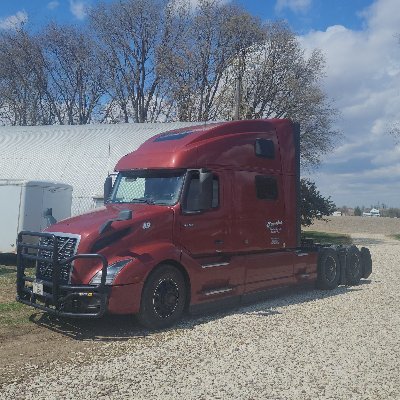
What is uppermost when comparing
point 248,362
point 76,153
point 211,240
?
point 76,153

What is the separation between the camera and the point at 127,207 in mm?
8734

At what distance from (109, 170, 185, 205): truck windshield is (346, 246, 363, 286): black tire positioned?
6090mm

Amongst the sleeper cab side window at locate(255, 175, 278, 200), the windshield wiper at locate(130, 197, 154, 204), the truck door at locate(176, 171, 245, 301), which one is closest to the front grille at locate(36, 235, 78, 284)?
the windshield wiper at locate(130, 197, 154, 204)

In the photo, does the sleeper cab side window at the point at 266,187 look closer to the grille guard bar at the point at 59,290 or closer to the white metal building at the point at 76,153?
the grille guard bar at the point at 59,290

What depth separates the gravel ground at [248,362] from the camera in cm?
527

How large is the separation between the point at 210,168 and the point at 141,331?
303 centimetres

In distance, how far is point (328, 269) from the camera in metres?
12.0

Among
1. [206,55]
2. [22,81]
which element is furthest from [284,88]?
[22,81]

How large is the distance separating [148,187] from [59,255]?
2001mm

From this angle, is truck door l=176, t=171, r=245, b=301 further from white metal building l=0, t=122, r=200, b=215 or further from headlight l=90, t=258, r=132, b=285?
white metal building l=0, t=122, r=200, b=215

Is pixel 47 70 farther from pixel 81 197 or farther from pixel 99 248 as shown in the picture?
pixel 99 248

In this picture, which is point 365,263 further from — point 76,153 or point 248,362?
point 76,153

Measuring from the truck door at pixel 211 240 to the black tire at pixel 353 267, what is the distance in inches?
178

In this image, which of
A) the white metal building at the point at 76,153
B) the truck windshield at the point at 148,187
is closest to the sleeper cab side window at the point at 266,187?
the truck windshield at the point at 148,187
